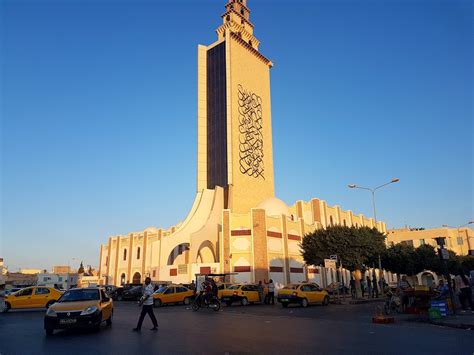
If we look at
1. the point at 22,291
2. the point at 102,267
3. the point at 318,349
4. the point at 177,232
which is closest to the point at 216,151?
the point at 177,232

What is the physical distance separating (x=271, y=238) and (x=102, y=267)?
3986 centimetres

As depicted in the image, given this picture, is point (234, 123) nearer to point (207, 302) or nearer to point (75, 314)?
point (207, 302)

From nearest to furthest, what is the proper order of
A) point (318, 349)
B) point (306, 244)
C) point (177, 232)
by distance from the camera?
point (318, 349)
point (306, 244)
point (177, 232)

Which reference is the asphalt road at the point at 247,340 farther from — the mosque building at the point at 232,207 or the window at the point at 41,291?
the mosque building at the point at 232,207

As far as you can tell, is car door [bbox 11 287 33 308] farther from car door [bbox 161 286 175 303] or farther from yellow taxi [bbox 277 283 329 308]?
yellow taxi [bbox 277 283 329 308]

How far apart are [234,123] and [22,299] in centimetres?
4032

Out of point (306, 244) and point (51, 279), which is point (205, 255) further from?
point (51, 279)

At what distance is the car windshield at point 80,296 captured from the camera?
11.9 m

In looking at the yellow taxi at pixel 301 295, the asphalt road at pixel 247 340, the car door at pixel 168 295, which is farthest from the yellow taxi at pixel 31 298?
the yellow taxi at pixel 301 295

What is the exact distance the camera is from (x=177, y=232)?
49594mm

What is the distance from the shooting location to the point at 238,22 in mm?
69688

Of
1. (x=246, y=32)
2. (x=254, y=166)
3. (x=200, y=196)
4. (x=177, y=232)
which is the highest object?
(x=246, y=32)

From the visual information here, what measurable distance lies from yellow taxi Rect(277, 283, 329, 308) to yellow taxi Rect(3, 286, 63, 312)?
1275 centimetres

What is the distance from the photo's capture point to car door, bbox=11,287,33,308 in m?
20.6
